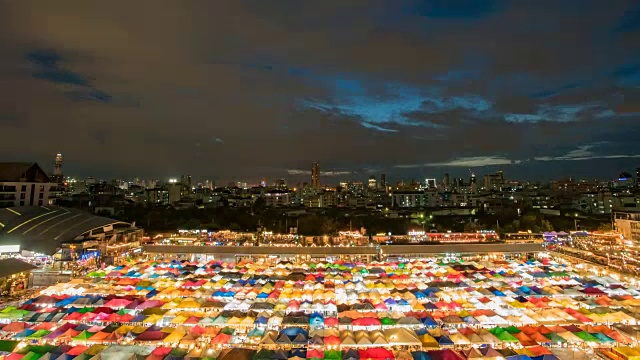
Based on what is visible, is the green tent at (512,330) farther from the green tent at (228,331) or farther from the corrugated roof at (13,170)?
the corrugated roof at (13,170)

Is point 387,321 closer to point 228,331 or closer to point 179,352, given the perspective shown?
point 228,331

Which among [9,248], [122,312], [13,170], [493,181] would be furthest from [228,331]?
[493,181]

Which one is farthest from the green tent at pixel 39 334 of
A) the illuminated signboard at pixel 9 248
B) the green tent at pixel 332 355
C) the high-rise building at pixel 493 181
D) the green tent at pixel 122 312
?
the high-rise building at pixel 493 181

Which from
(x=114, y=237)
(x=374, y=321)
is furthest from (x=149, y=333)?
(x=114, y=237)

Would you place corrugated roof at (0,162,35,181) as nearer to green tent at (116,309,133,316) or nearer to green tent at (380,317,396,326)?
green tent at (116,309,133,316)

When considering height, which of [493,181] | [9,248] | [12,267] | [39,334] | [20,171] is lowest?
[39,334]

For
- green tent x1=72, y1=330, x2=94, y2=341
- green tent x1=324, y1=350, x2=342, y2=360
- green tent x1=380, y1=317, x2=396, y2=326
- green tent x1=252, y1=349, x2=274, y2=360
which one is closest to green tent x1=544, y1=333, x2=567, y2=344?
green tent x1=380, y1=317, x2=396, y2=326
